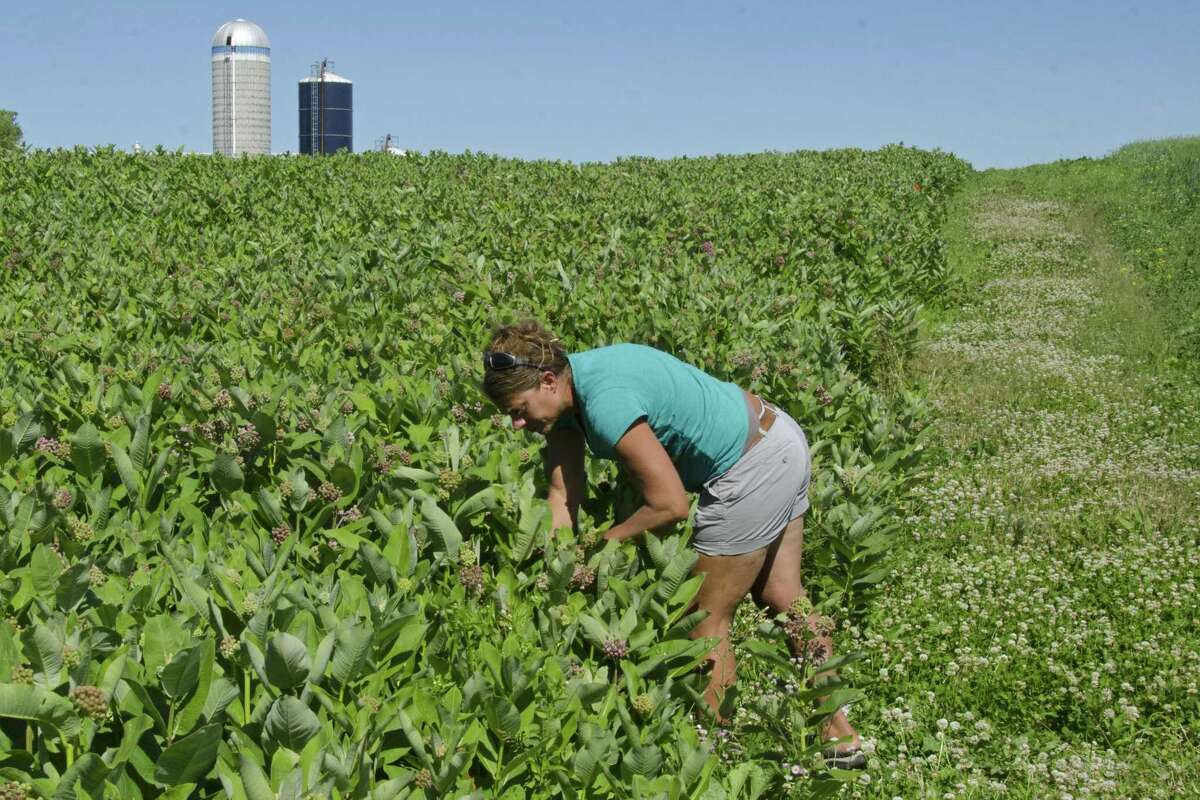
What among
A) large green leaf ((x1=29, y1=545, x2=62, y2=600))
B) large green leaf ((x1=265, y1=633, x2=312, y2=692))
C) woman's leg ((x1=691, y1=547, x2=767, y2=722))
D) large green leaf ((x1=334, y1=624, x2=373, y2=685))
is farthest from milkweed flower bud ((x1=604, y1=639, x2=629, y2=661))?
large green leaf ((x1=29, y1=545, x2=62, y2=600))

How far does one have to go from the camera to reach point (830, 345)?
7.67 meters

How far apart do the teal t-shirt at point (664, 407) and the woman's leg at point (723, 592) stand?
0.32m

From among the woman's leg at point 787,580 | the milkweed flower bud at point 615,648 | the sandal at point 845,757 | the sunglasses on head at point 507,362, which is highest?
the sunglasses on head at point 507,362

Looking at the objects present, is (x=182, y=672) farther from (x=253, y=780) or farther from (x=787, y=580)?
(x=787, y=580)

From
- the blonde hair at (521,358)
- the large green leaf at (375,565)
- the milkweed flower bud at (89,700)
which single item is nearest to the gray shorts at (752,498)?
the blonde hair at (521,358)

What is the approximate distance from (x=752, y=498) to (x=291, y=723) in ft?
7.39

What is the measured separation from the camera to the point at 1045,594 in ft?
21.3

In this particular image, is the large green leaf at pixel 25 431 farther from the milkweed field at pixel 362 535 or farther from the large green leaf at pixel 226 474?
the large green leaf at pixel 226 474

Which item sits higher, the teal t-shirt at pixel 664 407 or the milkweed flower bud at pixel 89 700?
the teal t-shirt at pixel 664 407

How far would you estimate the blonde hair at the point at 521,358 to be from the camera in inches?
153

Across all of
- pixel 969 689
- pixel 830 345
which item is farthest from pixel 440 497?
pixel 830 345

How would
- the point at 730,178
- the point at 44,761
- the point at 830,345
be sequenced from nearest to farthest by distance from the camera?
the point at 44,761, the point at 830,345, the point at 730,178

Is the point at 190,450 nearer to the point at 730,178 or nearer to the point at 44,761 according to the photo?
the point at 44,761

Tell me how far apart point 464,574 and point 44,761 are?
1310mm
